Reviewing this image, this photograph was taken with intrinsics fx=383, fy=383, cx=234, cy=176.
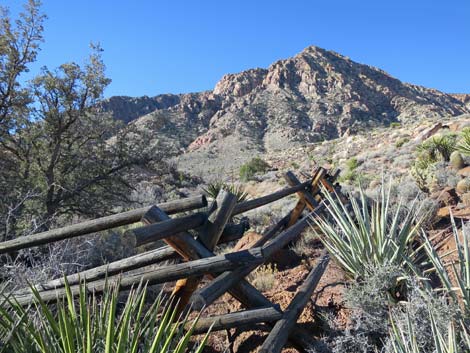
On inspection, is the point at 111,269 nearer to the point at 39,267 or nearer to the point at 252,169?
the point at 39,267

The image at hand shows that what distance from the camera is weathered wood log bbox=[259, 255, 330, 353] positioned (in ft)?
9.34

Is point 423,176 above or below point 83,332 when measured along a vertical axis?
below

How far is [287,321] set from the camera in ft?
10.3

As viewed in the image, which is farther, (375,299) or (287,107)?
(287,107)

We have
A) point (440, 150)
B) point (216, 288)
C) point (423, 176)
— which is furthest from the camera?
point (440, 150)

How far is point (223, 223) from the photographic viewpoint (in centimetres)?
369

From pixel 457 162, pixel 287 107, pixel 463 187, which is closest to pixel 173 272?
pixel 463 187

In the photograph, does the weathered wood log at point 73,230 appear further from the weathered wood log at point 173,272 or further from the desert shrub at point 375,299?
the desert shrub at point 375,299

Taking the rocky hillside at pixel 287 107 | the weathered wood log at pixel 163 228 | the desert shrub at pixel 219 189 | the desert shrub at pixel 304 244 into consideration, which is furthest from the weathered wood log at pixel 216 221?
the rocky hillside at pixel 287 107

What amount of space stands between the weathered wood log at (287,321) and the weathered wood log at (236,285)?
8.8 inches

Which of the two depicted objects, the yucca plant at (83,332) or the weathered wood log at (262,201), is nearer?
the yucca plant at (83,332)

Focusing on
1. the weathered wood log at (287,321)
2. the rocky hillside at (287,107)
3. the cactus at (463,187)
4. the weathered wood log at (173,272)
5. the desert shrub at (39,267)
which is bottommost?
the cactus at (463,187)

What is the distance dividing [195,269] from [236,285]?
0.44 meters

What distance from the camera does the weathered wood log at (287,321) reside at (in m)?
2.85
